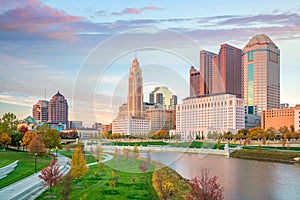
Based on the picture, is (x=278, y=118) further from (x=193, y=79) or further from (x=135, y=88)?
(x=135, y=88)

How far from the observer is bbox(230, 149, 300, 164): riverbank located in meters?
40.0

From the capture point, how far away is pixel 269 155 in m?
43.0

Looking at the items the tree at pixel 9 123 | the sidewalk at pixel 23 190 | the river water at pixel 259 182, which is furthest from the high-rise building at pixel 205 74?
the tree at pixel 9 123

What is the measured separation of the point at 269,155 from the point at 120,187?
29061 mm

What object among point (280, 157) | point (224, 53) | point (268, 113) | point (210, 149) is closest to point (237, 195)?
point (280, 157)

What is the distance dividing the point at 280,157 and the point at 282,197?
2254cm

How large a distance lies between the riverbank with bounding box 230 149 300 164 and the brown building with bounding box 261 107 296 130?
67.3 meters

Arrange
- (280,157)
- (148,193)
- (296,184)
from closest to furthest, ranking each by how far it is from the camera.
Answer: (148,193) < (296,184) < (280,157)

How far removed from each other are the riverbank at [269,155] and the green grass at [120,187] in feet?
77.8

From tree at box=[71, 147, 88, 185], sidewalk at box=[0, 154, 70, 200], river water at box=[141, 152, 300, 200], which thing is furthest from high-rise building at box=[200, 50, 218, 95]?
sidewalk at box=[0, 154, 70, 200]

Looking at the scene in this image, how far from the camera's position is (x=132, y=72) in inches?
478

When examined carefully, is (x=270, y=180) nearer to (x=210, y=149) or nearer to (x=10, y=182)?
(x=10, y=182)

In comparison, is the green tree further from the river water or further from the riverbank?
the riverbank

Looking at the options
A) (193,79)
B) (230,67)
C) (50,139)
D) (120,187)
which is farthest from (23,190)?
(230,67)
